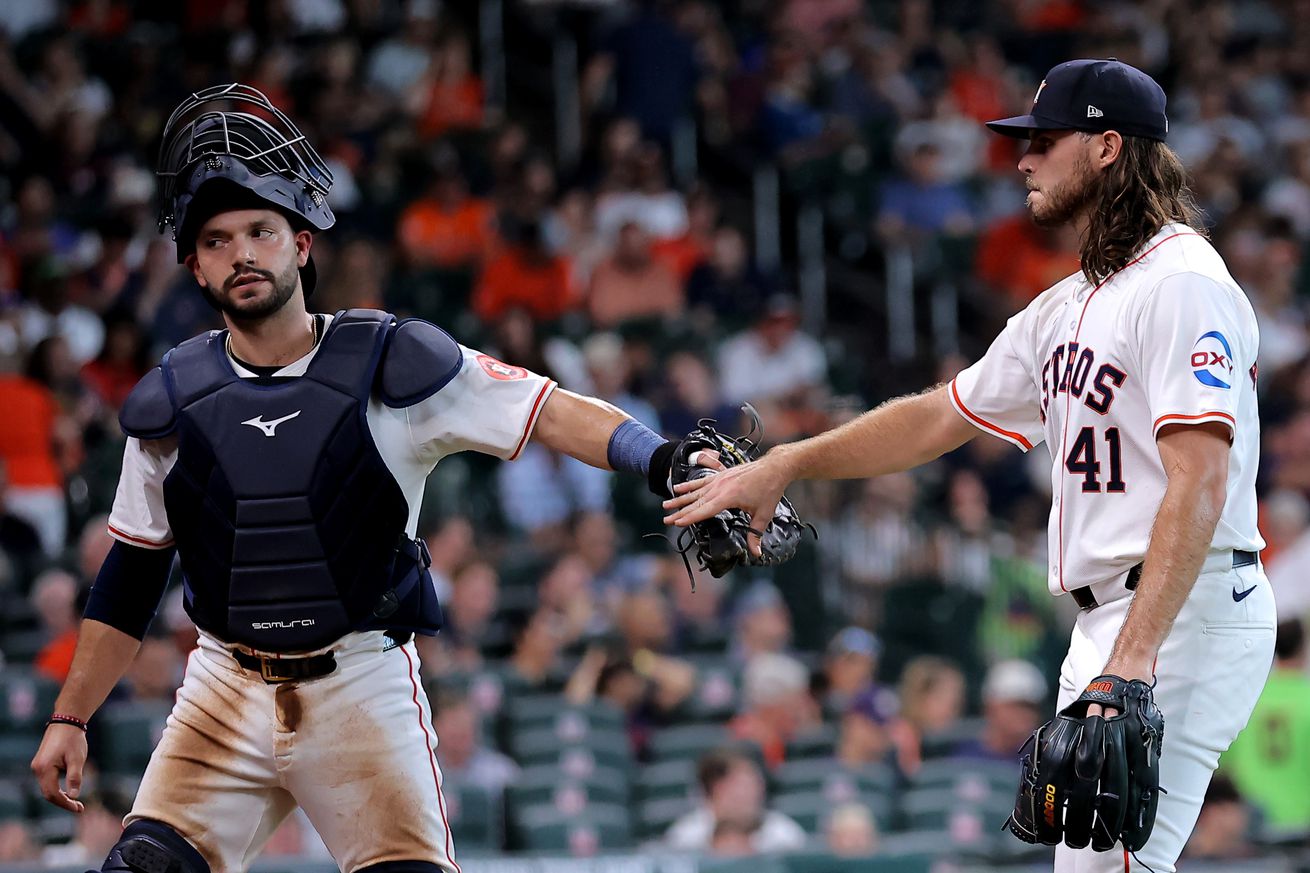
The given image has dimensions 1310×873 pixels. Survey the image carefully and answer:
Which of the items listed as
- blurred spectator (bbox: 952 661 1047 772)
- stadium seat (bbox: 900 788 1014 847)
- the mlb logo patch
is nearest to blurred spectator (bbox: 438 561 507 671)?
stadium seat (bbox: 900 788 1014 847)

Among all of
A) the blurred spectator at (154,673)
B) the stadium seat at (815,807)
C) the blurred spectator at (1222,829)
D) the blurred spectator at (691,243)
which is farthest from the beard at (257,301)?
the blurred spectator at (691,243)

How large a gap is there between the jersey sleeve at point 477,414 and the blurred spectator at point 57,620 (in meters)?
4.93

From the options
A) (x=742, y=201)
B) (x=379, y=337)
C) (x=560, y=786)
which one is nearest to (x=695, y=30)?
(x=742, y=201)

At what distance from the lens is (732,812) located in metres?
8.08

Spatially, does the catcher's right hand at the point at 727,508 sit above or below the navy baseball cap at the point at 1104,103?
below

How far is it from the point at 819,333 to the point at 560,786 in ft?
18.6

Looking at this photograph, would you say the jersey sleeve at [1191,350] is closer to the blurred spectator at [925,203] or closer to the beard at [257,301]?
the beard at [257,301]

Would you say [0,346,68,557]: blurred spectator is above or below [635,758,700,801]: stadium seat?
above

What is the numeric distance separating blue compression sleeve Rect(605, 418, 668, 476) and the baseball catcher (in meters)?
0.03

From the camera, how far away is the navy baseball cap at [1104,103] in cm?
410

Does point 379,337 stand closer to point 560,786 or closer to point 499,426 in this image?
point 499,426

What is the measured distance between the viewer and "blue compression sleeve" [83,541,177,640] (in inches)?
178

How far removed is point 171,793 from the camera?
13.9 feet

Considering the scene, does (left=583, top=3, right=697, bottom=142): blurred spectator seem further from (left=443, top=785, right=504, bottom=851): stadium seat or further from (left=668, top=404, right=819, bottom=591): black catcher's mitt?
(left=668, top=404, right=819, bottom=591): black catcher's mitt
